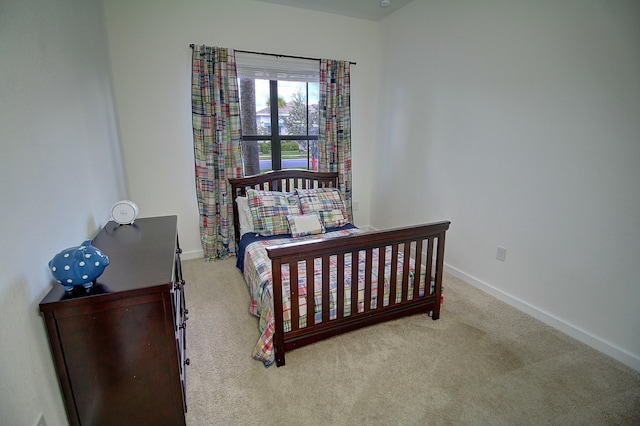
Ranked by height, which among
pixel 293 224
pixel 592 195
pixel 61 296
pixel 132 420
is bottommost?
pixel 132 420

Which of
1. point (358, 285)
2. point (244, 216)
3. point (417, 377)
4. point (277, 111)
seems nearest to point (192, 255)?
point (244, 216)

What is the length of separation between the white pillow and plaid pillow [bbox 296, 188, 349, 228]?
55cm

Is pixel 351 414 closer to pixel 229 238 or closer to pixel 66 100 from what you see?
pixel 66 100

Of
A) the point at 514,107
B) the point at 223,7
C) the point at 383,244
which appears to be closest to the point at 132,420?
the point at 383,244

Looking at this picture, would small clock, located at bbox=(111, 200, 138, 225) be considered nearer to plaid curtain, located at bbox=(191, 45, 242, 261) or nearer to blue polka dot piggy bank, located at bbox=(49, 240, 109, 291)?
blue polka dot piggy bank, located at bbox=(49, 240, 109, 291)

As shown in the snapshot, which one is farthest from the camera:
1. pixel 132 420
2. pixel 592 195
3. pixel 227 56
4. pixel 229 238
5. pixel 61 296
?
pixel 229 238

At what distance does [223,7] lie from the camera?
10.1 ft

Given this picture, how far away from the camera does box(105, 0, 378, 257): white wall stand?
2865 millimetres

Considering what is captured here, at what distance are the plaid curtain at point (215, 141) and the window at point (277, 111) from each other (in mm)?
269

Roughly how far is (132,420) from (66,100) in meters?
1.56

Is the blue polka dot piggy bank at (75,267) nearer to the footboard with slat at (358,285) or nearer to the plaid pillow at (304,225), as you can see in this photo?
the footboard with slat at (358,285)

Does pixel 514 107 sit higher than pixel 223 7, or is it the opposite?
pixel 223 7

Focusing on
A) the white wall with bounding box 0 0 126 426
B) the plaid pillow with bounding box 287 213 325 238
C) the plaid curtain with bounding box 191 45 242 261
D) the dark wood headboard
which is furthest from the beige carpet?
the dark wood headboard

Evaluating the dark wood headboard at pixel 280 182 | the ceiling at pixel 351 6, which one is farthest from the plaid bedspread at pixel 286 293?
the ceiling at pixel 351 6
